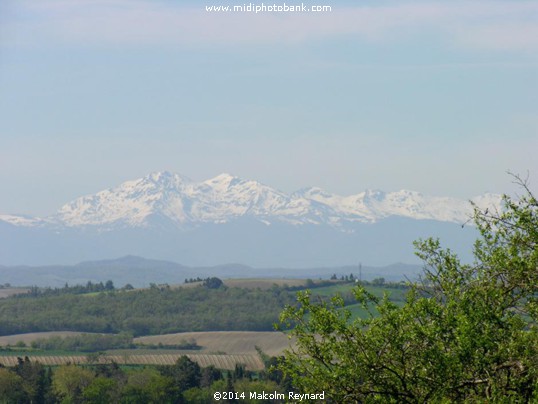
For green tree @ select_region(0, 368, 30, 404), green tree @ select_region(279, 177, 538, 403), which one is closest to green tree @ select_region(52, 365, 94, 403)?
green tree @ select_region(0, 368, 30, 404)

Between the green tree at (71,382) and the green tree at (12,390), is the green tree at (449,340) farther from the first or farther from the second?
the green tree at (71,382)

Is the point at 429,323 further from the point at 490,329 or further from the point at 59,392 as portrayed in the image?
the point at 59,392

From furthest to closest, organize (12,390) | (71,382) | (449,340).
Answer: (71,382) → (12,390) → (449,340)

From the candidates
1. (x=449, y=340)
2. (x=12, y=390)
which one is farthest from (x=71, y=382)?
(x=449, y=340)

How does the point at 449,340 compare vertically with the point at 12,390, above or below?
above

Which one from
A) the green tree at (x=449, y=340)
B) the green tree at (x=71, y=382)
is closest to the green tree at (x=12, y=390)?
the green tree at (x=71, y=382)

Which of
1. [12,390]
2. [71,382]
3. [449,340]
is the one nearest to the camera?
[449,340]

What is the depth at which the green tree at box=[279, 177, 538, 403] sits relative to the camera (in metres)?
31.2

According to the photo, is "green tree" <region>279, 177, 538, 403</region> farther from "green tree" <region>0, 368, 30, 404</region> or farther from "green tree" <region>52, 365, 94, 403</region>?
"green tree" <region>52, 365, 94, 403</region>

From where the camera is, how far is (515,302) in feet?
110

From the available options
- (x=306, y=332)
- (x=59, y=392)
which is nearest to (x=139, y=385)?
(x=59, y=392)

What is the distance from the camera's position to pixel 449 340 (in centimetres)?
3244

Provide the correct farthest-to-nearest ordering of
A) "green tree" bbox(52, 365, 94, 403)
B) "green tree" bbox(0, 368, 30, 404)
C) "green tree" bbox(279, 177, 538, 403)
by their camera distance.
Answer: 1. "green tree" bbox(52, 365, 94, 403)
2. "green tree" bbox(0, 368, 30, 404)
3. "green tree" bbox(279, 177, 538, 403)

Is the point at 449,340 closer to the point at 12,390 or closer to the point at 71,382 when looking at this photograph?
the point at 12,390
